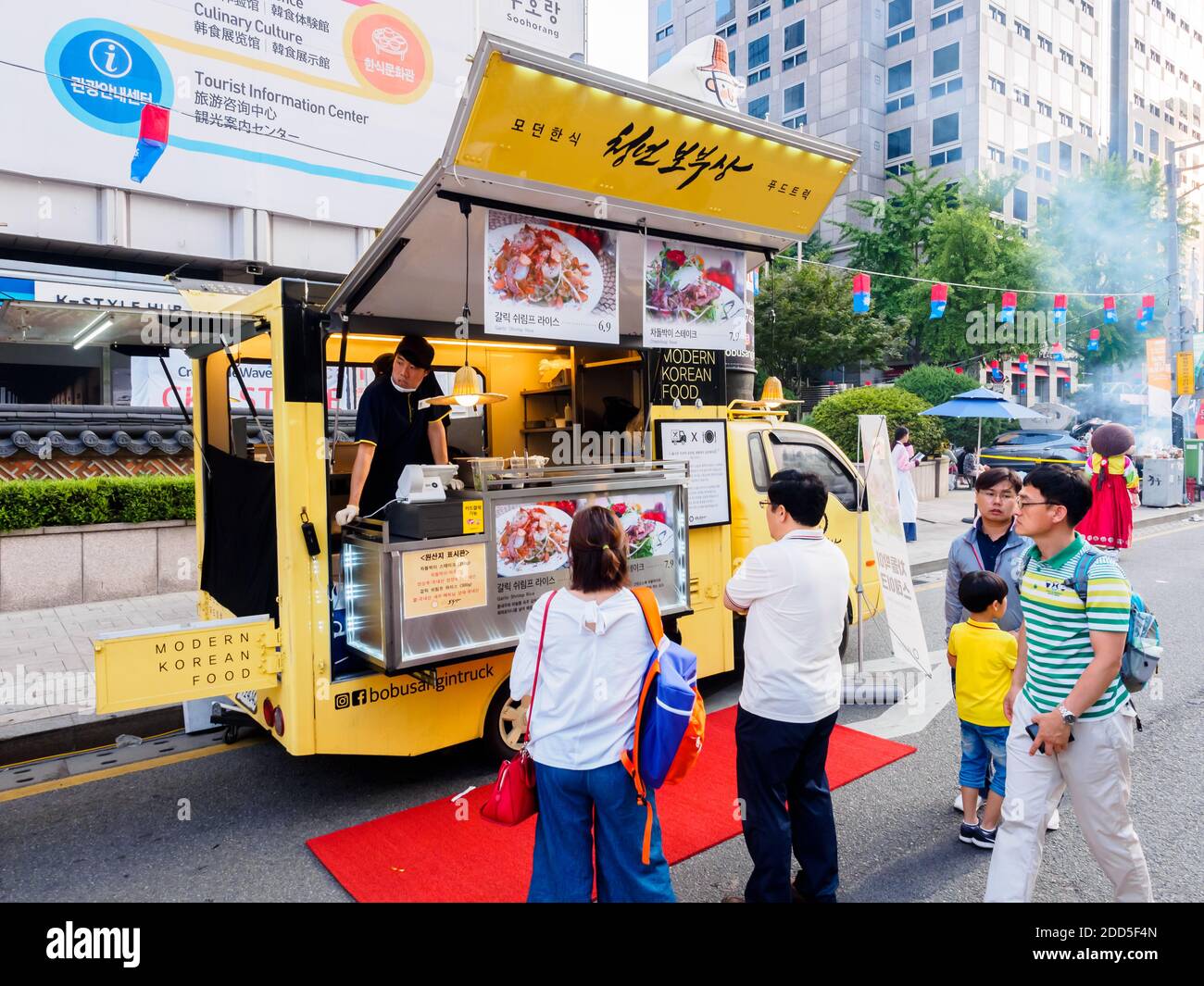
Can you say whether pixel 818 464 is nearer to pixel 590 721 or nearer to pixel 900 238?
pixel 590 721

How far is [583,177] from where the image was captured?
13.7ft

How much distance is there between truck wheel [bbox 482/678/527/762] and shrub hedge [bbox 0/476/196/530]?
198 inches

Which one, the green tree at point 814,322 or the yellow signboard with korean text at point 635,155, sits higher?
the green tree at point 814,322

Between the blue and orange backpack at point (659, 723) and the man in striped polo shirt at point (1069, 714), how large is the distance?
116 cm

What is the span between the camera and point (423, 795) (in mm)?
4535

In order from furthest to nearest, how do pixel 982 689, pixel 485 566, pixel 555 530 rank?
pixel 555 530 < pixel 485 566 < pixel 982 689

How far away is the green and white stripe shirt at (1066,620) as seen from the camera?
278 cm

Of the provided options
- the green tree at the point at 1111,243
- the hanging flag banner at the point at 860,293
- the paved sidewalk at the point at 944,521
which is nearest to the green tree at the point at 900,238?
the green tree at the point at 1111,243

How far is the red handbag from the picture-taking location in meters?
2.76

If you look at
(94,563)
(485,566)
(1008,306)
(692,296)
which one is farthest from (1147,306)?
(94,563)

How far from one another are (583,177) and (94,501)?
283 inches

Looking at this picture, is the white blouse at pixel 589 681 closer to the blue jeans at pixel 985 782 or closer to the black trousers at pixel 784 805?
the black trousers at pixel 784 805

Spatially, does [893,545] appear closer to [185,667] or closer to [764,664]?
[764,664]

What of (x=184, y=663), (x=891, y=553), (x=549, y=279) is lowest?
(x=184, y=663)
